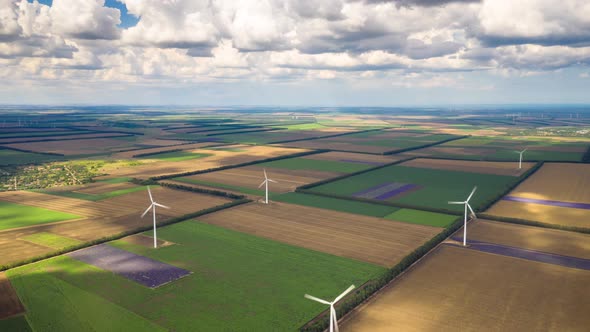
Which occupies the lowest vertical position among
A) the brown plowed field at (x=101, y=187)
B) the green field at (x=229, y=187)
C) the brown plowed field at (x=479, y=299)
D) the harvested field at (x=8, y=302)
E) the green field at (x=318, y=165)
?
the brown plowed field at (x=479, y=299)

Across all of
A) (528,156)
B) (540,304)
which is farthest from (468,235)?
(528,156)

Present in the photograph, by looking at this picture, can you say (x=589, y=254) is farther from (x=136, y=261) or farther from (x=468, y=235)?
(x=136, y=261)

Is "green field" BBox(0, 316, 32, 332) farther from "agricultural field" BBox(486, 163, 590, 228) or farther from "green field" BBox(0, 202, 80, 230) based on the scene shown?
"agricultural field" BBox(486, 163, 590, 228)

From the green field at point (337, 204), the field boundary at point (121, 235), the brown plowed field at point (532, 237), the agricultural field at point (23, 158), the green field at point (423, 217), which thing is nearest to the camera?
the field boundary at point (121, 235)

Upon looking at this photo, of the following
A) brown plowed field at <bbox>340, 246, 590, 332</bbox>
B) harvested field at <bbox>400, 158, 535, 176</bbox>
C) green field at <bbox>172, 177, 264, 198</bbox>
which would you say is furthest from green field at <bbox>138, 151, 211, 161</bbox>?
brown plowed field at <bbox>340, 246, 590, 332</bbox>

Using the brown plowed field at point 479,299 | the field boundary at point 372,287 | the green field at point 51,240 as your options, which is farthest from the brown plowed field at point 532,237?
the green field at point 51,240

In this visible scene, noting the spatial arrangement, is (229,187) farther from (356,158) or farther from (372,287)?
(356,158)

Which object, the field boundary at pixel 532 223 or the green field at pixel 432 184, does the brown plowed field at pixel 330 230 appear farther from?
the green field at pixel 432 184
